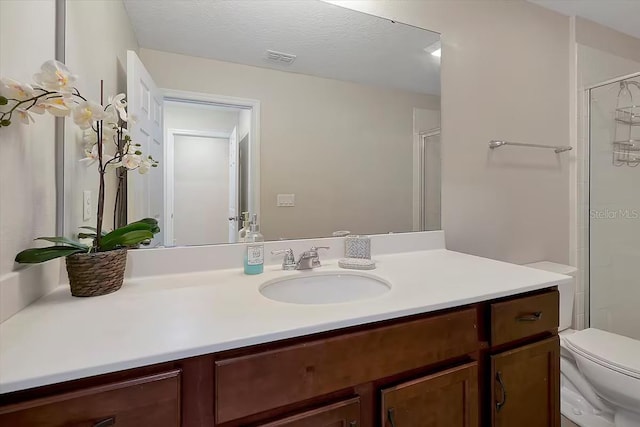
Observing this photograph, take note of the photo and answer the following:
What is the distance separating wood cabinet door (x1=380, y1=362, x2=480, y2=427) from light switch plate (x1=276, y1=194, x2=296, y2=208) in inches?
30.8

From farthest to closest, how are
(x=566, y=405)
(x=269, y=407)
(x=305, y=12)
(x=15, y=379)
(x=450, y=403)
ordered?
(x=566, y=405) < (x=305, y=12) < (x=450, y=403) < (x=269, y=407) < (x=15, y=379)

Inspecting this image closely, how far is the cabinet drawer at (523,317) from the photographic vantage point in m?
0.93

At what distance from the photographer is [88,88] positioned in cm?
99

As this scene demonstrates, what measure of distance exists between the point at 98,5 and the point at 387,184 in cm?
129

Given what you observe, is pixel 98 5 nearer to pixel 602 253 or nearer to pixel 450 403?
pixel 450 403

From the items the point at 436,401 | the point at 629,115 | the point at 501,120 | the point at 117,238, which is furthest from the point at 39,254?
the point at 629,115

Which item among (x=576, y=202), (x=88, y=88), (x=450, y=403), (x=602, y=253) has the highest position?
(x=88, y=88)

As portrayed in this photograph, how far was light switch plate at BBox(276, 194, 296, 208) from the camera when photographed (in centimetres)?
131

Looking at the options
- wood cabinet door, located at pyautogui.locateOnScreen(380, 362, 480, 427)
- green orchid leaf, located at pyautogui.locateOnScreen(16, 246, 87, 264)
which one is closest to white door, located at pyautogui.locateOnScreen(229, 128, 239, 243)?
green orchid leaf, located at pyautogui.locateOnScreen(16, 246, 87, 264)

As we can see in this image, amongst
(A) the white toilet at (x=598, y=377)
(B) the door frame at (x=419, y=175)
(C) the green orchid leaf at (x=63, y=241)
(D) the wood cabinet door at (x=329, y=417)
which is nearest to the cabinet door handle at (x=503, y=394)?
(D) the wood cabinet door at (x=329, y=417)

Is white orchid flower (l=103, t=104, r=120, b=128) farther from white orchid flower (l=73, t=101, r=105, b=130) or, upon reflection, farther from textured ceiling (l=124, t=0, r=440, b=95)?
textured ceiling (l=124, t=0, r=440, b=95)

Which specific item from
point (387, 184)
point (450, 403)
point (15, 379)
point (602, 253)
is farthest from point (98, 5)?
point (602, 253)

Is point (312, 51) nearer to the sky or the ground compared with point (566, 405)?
nearer to the sky

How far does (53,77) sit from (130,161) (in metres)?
0.32
